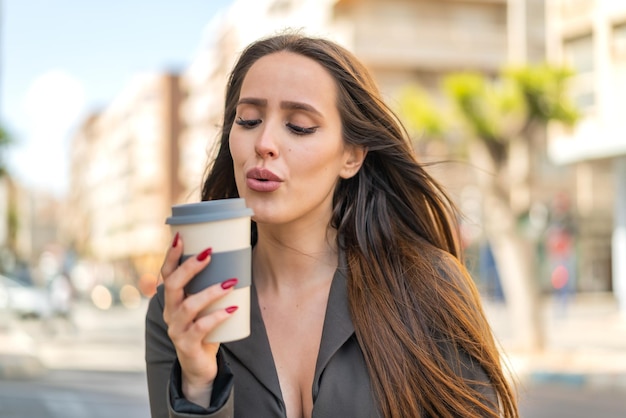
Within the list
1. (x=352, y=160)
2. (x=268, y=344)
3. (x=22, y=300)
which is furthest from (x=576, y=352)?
(x=22, y=300)

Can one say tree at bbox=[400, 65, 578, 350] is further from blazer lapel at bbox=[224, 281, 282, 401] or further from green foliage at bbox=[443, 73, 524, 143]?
blazer lapel at bbox=[224, 281, 282, 401]

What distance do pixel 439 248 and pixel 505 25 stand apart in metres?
39.0

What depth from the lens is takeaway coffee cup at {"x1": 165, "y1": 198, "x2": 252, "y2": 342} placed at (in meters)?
1.68

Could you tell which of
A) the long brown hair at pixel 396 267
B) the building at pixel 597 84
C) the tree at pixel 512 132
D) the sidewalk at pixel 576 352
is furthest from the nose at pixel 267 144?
the building at pixel 597 84

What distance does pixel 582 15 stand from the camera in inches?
893

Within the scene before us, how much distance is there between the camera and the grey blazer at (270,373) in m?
2.04

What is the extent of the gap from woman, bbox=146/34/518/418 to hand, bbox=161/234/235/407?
0.29ft

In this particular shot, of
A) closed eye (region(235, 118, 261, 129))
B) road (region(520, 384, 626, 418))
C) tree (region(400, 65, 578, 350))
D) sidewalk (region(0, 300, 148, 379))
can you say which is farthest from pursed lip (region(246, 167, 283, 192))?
tree (region(400, 65, 578, 350))

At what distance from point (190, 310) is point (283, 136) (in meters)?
0.55

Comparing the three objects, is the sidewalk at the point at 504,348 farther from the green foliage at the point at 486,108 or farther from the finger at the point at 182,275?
the finger at the point at 182,275

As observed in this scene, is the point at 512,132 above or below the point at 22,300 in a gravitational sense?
above

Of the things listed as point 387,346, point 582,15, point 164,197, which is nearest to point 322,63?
point 387,346

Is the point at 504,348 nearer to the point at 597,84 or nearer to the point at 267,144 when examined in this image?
the point at 267,144

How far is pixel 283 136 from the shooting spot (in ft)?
6.86
